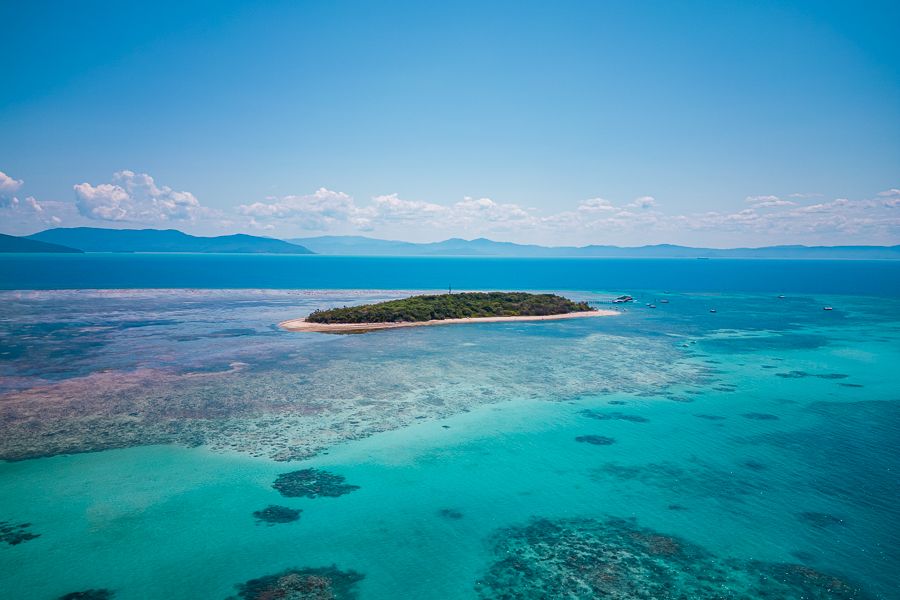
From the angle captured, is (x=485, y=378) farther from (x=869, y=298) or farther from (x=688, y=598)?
(x=869, y=298)

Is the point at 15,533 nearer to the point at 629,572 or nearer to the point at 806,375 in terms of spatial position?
the point at 629,572

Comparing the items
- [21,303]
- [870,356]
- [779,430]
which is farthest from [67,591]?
[21,303]

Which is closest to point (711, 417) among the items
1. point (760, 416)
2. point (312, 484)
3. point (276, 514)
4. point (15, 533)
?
point (760, 416)

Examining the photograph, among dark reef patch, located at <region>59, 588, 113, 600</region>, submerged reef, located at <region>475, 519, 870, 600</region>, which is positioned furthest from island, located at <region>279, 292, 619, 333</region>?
submerged reef, located at <region>475, 519, 870, 600</region>

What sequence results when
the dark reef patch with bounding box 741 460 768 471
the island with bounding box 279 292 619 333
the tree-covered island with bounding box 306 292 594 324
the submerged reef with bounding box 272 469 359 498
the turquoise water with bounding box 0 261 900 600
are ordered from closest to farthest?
the turquoise water with bounding box 0 261 900 600
the submerged reef with bounding box 272 469 359 498
the dark reef patch with bounding box 741 460 768 471
the island with bounding box 279 292 619 333
the tree-covered island with bounding box 306 292 594 324

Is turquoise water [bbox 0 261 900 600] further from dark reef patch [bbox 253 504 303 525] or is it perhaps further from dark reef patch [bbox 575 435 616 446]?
dark reef patch [bbox 575 435 616 446]

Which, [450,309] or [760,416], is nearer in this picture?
[760,416]
